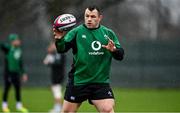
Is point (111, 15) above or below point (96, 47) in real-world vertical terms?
below

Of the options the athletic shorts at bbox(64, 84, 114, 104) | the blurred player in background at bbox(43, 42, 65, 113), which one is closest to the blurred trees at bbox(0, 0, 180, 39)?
the blurred player in background at bbox(43, 42, 65, 113)

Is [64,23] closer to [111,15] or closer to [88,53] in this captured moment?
[88,53]

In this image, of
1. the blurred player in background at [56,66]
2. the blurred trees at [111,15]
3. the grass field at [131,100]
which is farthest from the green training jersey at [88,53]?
the blurred trees at [111,15]

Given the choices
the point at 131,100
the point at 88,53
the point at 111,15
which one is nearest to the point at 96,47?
the point at 88,53

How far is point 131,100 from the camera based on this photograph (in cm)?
2302

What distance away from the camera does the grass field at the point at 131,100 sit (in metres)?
19.6

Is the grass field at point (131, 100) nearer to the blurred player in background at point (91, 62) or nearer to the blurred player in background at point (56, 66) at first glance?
the blurred player in background at point (56, 66)

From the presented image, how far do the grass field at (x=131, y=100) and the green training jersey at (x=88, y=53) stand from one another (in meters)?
7.77

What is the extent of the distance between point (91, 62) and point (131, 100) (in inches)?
472

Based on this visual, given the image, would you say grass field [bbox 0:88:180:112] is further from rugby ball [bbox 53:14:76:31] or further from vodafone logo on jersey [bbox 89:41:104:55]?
rugby ball [bbox 53:14:76:31]

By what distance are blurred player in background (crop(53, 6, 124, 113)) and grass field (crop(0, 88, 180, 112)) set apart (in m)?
7.70

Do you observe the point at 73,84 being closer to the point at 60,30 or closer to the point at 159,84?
the point at 60,30

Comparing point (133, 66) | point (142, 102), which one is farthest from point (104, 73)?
point (133, 66)

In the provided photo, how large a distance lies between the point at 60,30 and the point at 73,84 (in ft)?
3.05
